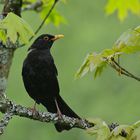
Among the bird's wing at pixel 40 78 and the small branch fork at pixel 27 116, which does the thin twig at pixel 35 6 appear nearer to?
the bird's wing at pixel 40 78

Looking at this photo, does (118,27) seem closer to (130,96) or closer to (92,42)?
(92,42)

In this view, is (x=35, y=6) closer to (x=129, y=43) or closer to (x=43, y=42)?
(x=43, y=42)

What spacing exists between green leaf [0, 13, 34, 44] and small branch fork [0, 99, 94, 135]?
386mm

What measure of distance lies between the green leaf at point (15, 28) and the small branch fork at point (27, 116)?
39cm

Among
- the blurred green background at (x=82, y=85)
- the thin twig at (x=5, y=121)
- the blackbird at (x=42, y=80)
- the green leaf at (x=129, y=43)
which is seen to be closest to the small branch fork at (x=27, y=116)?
the thin twig at (x=5, y=121)

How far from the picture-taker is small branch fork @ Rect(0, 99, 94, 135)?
4599mm

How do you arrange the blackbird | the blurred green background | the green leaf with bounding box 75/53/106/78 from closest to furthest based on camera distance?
the green leaf with bounding box 75/53/106/78 < the blackbird < the blurred green background

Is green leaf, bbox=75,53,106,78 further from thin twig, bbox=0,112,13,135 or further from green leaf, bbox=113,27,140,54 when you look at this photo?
thin twig, bbox=0,112,13,135

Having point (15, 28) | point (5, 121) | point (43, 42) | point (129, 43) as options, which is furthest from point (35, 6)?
point (129, 43)

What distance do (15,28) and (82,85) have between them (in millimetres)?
11380

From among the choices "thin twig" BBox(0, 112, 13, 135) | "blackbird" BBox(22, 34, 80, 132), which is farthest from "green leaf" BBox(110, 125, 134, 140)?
"blackbird" BBox(22, 34, 80, 132)

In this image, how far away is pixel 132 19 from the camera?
631 inches

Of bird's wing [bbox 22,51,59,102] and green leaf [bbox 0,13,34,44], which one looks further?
bird's wing [bbox 22,51,59,102]

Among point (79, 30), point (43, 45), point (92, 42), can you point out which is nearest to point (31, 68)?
point (43, 45)
